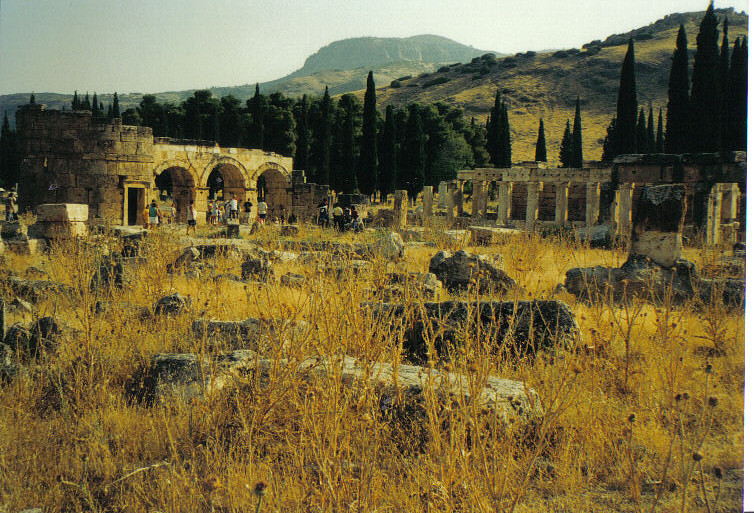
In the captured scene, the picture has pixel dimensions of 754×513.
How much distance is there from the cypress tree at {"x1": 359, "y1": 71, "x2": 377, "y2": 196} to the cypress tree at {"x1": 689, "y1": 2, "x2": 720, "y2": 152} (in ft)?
56.4

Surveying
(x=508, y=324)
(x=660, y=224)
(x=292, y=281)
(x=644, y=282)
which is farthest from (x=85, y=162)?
(x=508, y=324)

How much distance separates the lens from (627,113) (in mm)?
28562

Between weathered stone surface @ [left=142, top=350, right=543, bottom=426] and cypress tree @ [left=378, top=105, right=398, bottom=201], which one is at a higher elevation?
cypress tree @ [left=378, top=105, right=398, bottom=201]

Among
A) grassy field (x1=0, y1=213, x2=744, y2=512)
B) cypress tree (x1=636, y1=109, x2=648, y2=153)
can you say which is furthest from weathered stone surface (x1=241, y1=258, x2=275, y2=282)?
cypress tree (x1=636, y1=109, x2=648, y2=153)

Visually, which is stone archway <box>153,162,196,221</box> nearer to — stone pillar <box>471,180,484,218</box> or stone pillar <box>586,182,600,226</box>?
stone pillar <box>471,180,484,218</box>

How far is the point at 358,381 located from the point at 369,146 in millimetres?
30468

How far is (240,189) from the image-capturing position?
26297mm

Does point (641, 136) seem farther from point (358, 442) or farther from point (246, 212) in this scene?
point (358, 442)

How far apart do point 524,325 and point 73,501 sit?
3.69 meters

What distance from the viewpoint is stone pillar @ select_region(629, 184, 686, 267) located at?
30.0 feet

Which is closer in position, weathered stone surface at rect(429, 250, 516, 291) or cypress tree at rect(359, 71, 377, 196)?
weathered stone surface at rect(429, 250, 516, 291)

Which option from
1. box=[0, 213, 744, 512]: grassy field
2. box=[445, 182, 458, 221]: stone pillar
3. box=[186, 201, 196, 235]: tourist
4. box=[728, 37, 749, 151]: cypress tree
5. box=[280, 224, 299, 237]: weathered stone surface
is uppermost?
box=[728, 37, 749, 151]: cypress tree

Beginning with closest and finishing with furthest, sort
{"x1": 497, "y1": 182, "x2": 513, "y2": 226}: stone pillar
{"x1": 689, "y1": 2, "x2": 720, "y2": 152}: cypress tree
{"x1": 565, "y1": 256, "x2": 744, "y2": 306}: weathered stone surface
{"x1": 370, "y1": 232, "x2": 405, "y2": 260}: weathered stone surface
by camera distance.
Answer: {"x1": 565, "y1": 256, "x2": 744, "y2": 306}: weathered stone surface, {"x1": 370, "y1": 232, "x2": 405, "y2": 260}: weathered stone surface, {"x1": 689, "y1": 2, "x2": 720, "y2": 152}: cypress tree, {"x1": 497, "y1": 182, "x2": 513, "y2": 226}: stone pillar

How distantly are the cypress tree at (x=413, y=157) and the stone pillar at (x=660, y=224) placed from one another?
89.6ft
